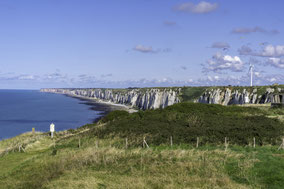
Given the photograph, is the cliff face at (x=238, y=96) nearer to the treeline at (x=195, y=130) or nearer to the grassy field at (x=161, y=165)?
the treeline at (x=195, y=130)

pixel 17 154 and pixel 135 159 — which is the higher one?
pixel 135 159

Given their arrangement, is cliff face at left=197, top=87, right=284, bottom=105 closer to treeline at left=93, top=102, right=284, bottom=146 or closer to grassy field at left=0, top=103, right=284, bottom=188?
treeline at left=93, top=102, right=284, bottom=146

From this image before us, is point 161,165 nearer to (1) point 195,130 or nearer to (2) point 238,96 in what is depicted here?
(1) point 195,130

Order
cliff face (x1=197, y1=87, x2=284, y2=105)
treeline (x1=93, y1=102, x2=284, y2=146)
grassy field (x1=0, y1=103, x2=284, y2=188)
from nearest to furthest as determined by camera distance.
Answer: grassy field (x1=0, y1=103, x2=284, y2=188) → treeline (x1=93, y1=102, x2=284, y2=146) → cliff face (x1=197, y1=87, x2=284, y2=105)

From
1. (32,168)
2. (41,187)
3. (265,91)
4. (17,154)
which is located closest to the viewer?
(41,187)

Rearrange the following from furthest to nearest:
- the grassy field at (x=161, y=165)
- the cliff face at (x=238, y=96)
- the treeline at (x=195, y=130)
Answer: the cliff face at (x=238, y=96)
the treeline at (x=195, y=130)
the grassy field at (x=161, y=165)

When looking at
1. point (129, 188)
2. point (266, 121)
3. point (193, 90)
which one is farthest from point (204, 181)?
point (193, 90)

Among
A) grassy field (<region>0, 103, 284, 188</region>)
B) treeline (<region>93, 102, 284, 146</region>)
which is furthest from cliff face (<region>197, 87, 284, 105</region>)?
grassy field (<region>0, 103, 284, 188</region>)

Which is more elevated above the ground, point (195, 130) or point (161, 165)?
point (195, 130)


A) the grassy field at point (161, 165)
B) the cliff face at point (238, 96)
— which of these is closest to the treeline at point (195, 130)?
the grassy field at point (161, 165)

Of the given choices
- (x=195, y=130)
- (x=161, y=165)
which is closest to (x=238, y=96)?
(x=195, y=130)

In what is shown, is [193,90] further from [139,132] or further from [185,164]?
[185,164]
